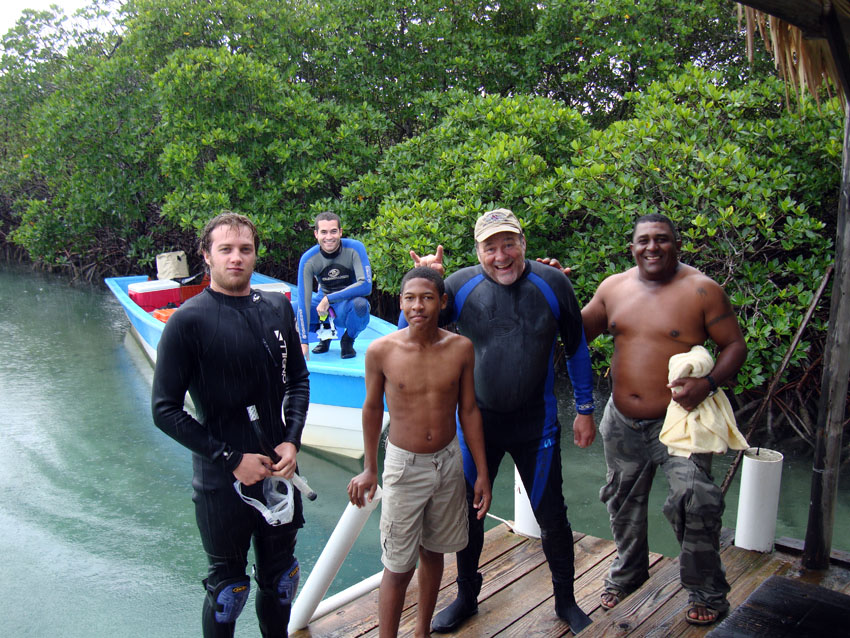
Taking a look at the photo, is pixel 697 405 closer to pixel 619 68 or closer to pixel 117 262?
pixel 619 68

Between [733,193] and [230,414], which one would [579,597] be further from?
[733,193]

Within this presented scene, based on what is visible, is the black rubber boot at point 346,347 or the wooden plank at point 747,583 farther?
the black rubber boot at point 346,347

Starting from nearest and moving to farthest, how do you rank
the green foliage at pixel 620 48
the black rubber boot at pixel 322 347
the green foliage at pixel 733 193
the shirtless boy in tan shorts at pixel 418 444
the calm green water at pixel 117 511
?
the shirtless boy in tan shorts at pixel 418 444
the calm green water at pixel 117 511
the green foliage at pixel 733 193
the black rubber boot at pixel 322 347
the green foliage at pixel 620 48

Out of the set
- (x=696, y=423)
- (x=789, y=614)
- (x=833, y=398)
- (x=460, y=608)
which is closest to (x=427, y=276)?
(x=696, y=423)

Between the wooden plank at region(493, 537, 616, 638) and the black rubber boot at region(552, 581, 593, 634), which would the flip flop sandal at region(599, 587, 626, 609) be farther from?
the black rubber boot at region(552, 581, 593, 634)

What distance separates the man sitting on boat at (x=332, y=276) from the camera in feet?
19.5

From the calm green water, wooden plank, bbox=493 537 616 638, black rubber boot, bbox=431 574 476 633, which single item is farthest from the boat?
black rubber boot, bbox=431 574 476 633

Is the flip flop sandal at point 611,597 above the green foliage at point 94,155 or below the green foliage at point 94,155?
below

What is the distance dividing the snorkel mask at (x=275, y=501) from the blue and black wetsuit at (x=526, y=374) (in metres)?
0.76

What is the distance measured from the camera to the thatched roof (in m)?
2.51

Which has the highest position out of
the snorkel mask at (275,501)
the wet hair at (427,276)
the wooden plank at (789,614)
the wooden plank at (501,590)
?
the wet hair at (427,276)

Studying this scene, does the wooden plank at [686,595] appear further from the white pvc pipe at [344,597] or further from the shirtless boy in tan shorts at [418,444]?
the white pvc pipe at [344,597]

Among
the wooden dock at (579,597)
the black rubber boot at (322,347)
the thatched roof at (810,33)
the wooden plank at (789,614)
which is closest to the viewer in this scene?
the wooden plank at (789,614)

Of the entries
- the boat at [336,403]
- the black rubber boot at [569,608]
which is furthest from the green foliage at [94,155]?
the black rubber boot at [569,608]
